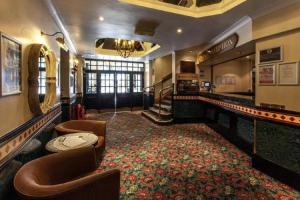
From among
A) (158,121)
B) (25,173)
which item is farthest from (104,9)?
(158,121)

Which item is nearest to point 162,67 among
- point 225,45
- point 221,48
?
point 221,48

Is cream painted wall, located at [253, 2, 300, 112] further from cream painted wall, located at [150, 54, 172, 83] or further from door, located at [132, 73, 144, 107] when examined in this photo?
door, located at [132, 73, 144, 107]

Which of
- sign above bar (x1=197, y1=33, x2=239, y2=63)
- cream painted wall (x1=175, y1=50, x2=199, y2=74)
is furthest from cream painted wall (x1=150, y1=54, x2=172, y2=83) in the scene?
sign above bar (x1=197, y1=33, x2=239, y2=63)

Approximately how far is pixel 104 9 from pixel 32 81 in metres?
1.80

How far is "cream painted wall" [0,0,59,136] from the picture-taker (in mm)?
1590

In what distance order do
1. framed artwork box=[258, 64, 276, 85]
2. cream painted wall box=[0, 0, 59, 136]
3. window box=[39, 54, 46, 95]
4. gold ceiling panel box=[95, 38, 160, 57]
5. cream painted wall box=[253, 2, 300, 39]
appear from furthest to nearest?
gold ceiling panel box=[95, 38, 160, 57]
framed artwork box=[258, 64, 276, 85]
window box=[39, 54, 46, 95]
cream painted wall box=[253, 2, 300, 39]
cream painted wall box=[0, 0, 59, 136]

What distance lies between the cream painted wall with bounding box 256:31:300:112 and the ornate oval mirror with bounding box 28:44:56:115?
3.36m

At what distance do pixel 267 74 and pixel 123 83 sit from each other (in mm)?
7327

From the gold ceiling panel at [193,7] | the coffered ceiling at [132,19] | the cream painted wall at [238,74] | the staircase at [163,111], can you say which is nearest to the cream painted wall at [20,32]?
the coffered ceiling at [132,19]

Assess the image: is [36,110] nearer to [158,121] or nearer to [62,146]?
[62,146]

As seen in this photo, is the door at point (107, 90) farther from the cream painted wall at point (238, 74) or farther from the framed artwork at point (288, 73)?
→ the framed artwork at point (288, 73)

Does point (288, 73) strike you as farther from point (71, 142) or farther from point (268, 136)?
point (71, 142)

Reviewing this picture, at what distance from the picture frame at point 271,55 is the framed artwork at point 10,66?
11.1 ft

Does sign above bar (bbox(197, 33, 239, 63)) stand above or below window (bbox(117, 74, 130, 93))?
above
